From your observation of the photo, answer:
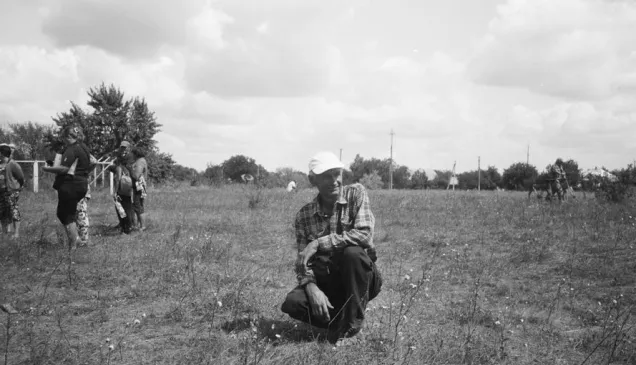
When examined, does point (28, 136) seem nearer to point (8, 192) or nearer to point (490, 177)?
point (8, 192)

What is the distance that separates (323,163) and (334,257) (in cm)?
69

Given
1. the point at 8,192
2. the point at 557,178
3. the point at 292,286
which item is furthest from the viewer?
the point at 557,178

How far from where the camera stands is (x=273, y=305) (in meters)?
4.30

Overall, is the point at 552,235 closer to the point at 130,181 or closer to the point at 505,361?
the point at 505,361

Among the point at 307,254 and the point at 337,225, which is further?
the point at 337,225

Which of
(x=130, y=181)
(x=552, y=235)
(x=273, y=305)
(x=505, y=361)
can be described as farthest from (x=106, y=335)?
(x=552, y=235)

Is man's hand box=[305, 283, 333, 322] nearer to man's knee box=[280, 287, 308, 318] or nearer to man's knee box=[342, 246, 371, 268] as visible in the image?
man's knee box=[280, 287, 308, 318]

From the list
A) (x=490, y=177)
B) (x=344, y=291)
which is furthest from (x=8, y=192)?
(x=490, y=177)

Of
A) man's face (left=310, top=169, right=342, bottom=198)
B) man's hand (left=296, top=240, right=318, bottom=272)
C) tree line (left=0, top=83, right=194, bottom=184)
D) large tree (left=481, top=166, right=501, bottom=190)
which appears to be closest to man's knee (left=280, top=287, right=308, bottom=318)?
man's hand (left=296, top=240, right=318, bottom=272)

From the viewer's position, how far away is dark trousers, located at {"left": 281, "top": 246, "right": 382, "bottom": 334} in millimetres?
3162

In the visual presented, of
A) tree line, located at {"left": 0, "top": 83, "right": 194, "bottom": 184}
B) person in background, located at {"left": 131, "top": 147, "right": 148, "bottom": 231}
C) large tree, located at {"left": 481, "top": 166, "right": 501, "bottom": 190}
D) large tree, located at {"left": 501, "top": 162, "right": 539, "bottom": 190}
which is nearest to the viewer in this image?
person in background, located at {"left": 131, "top": 147, "right": 148, "bottom": 231}

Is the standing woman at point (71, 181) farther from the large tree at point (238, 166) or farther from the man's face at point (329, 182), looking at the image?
the large tree at point (238, 166)

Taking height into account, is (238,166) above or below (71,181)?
above

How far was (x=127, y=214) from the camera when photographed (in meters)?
8.46
